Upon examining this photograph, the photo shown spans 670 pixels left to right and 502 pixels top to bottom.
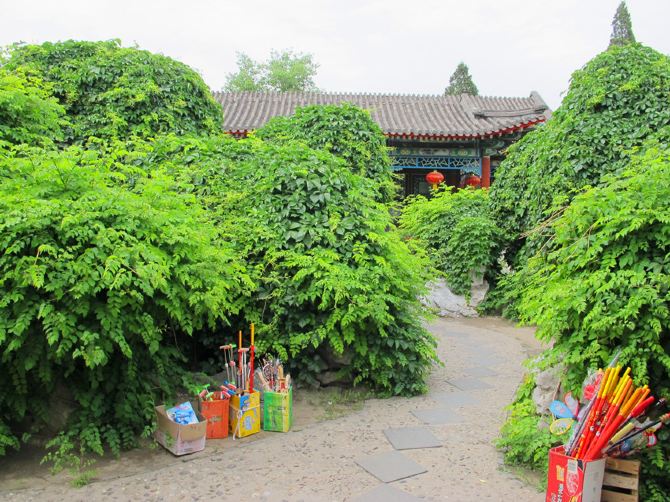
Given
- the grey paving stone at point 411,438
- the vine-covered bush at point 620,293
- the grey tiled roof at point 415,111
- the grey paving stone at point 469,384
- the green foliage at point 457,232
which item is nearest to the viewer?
the vine-covered bush at point 620,293

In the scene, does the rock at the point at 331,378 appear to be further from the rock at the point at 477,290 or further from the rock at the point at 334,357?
the rock at the point at 477,290

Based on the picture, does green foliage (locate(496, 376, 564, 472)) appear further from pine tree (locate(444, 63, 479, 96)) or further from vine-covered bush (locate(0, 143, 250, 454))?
pine tree (locate(444, 63, 479, 96))

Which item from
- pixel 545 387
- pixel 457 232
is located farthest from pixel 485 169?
pixel 545 387

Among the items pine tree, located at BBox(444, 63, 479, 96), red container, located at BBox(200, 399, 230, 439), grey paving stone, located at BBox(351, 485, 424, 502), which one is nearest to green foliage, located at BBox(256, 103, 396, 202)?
red container, located at BBox(200, 399, 230, 439)

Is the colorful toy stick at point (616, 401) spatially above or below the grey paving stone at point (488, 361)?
above

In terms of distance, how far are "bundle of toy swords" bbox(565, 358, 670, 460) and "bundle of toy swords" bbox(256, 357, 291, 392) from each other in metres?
2.28

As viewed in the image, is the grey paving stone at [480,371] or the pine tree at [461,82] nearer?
the grey paving stone at [480,371]

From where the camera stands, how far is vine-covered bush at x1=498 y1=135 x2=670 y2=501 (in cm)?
302

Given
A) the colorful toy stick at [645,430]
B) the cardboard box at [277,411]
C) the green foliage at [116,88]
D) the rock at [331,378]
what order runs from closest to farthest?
the colorful toy stick at [645,430]
the cardboard box at [277,411]
the rock at [331,378]
the green foliage at [116,88]

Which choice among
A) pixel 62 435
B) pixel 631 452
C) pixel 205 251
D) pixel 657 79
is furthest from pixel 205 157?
pixel 657 79

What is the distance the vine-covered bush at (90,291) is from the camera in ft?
10.7

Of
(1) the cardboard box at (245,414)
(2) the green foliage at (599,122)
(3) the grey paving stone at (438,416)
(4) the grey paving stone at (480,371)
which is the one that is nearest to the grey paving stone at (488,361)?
(4) the grey paving stone at (480,371)

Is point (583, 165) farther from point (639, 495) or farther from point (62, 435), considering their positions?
point (62, 435)

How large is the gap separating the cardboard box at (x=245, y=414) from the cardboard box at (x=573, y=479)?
2.31 meters
